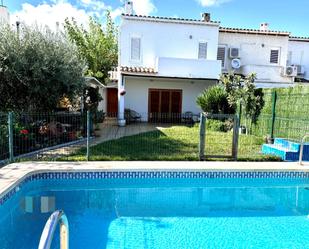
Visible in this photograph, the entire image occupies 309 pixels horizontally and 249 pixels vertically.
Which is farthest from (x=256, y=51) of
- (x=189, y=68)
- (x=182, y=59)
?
(x=182, y=59)

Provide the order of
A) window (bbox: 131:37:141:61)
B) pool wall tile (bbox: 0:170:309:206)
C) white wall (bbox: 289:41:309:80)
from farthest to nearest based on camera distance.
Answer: white wall (bbox: 289:41:309:80), window (bbox: 131:37:141:61), pool wall tile (bbox: 0:170:309:206)

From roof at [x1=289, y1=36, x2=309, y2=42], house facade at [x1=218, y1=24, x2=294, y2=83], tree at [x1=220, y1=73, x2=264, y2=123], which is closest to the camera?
tree at [x1=220, y1=73, x2=264, y2=123]

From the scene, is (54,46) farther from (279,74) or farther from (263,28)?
(263,28)

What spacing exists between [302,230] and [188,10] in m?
20.8

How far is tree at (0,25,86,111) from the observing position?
12.0 metres

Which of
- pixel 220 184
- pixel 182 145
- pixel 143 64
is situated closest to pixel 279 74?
pixel 143 64

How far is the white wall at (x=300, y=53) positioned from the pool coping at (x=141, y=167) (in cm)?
1873

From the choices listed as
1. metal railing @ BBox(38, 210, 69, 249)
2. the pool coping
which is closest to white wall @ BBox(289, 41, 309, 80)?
the pool coping

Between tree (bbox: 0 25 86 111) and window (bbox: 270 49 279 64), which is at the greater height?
window (bbox: 270 49 279 64)

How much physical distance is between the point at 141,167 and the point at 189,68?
12.7 metres

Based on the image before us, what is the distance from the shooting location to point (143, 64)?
21656mm

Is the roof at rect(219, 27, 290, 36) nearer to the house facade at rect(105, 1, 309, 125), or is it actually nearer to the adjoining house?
the house facade at rect(105, 1, 309, 125)

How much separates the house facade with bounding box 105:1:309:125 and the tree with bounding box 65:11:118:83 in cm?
674

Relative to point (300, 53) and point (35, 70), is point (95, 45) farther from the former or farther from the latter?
point (300, 53)
